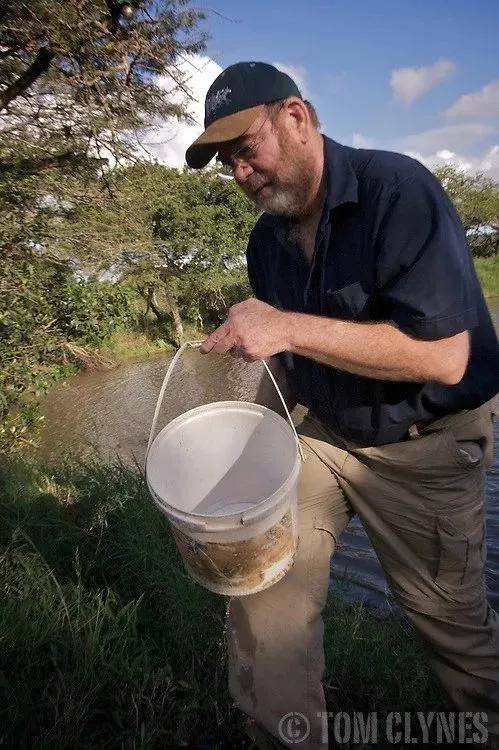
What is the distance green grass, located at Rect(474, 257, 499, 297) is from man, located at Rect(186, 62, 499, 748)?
69.4 ft

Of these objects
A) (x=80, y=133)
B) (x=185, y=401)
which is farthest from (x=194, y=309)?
(x=80, y=133)

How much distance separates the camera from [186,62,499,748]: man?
1.45 meters

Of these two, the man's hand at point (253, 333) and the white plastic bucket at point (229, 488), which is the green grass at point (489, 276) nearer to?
the white plastic bucket at point (229, 488)

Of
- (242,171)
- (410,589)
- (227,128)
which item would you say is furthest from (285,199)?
(410,589)

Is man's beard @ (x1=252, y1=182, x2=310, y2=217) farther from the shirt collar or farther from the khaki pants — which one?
the khaki pants

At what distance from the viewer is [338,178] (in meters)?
1.64

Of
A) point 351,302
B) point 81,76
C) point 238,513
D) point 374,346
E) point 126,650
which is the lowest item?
point 126,650

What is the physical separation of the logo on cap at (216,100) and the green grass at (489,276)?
70.2 feet

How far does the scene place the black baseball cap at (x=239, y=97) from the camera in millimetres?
1588

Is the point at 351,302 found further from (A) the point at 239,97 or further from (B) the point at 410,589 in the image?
(B) the point at 410,589

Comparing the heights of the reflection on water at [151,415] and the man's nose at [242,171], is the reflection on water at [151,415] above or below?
below

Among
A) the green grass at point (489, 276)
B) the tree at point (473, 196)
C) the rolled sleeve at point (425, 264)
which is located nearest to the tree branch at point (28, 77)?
the rolled sleeve at point (425, 264)

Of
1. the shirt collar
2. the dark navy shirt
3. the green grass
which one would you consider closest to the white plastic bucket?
the dark navy shirt

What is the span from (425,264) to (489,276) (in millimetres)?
25934
